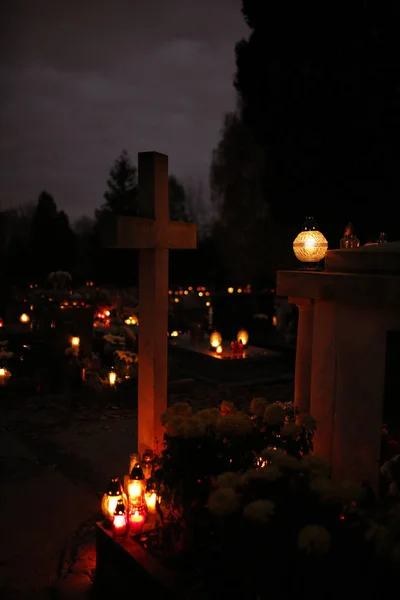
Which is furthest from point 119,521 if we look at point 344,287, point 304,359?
point 344,287

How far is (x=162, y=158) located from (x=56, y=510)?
13.3 ft

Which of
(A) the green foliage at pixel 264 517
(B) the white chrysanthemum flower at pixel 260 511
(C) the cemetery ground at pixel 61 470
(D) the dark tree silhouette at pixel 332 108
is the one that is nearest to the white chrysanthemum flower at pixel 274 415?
(A) the green foliage at pixel 264 517

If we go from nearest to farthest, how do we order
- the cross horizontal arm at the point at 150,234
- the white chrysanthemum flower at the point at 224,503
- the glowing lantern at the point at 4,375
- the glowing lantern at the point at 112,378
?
the white chrysanthemum flower at the point at 224,503 < the cross horizontal arm at the point at 150,234 < the glowing lantern at the point at 4,375 < the glowing lantern at the point at 112,378

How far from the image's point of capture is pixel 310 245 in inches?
219

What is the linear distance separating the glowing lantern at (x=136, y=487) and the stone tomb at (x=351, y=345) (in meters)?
1.68

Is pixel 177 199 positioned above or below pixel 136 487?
above

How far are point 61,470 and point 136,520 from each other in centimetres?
297

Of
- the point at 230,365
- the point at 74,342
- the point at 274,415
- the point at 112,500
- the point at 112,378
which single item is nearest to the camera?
the point at 274,415

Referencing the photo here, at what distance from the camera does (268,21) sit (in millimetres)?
19609

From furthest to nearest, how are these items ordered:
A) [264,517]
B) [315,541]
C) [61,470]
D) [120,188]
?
[120,188], [61,470], [264,517], [315,541]

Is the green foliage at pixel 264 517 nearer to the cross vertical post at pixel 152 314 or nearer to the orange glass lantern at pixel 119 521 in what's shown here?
the orange glass lantern at pixel 119 521

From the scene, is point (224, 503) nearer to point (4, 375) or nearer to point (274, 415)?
point (274, 415)

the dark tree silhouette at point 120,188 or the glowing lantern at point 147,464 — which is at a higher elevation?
the dark tree silhouette at point 120,188

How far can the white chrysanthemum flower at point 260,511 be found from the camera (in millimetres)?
3092
